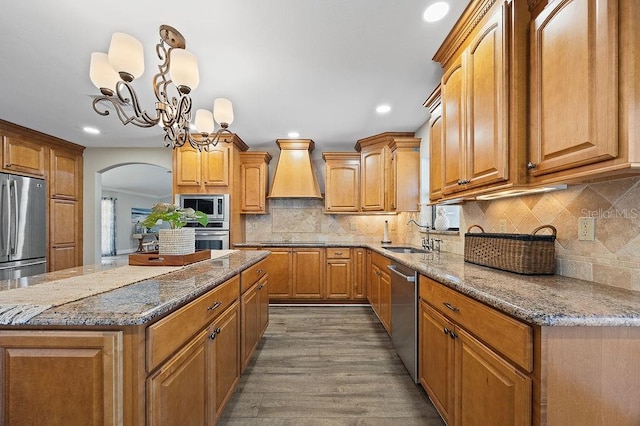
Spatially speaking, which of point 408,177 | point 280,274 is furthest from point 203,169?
point 408,177

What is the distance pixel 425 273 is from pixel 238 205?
10.4 ft

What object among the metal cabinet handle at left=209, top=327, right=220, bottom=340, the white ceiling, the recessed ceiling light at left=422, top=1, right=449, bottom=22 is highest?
the recessed ceiling light at left=422, top=1, right=449, bottom=22

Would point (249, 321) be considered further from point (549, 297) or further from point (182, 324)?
point (549, 297)

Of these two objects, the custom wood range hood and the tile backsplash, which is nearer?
the tile backsplash

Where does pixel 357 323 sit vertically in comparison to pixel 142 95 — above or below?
below

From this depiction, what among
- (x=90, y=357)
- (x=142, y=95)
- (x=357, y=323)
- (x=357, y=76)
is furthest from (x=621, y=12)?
(x=142, y=95)

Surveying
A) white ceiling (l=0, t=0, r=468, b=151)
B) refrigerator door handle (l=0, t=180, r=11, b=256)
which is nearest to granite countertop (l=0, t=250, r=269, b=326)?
white ceiling (l=0, t=0, r=468, b=151)

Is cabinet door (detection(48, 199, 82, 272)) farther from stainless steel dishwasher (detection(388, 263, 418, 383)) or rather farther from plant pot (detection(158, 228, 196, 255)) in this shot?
stainless steel dishwasher (detection(388, 263, 418, 383))

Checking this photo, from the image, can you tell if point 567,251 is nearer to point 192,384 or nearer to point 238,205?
point 192,384

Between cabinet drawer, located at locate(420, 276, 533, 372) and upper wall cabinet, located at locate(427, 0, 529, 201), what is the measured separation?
654 mm

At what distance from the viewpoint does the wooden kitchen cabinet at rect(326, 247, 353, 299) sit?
3.92 meters

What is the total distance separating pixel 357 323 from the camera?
3.23 meters

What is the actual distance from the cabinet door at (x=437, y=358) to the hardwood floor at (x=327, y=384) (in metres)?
0.22

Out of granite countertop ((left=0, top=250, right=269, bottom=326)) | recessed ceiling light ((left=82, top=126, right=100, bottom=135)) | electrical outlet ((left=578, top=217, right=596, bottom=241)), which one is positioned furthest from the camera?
recessed ceiling light ((left=82, top=126, right=100, bottom=135))
